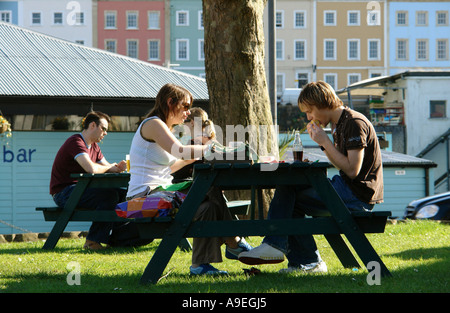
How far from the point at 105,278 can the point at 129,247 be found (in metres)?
2.38

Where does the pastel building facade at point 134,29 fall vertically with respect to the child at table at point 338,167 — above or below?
above

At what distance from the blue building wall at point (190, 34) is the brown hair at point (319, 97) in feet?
194

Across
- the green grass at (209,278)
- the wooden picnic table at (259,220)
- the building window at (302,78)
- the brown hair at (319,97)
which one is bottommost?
the green grass at (209,278)

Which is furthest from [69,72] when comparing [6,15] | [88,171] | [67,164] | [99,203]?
[6,15]

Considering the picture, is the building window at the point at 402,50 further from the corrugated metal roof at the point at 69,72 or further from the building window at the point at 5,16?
the corrugated metal roof at the point at 69,72

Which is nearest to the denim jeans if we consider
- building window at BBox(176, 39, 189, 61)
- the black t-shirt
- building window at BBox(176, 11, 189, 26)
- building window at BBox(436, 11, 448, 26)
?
the black t-shirt

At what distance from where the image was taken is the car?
443 inches

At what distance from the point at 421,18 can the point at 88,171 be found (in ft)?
207

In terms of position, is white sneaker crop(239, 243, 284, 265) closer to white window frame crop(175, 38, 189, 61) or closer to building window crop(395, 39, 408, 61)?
white window frame crop(175, 38, 189, 61)

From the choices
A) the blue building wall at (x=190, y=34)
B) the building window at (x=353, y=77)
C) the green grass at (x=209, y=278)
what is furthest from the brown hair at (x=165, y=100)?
the building window at (x=353, y=77)

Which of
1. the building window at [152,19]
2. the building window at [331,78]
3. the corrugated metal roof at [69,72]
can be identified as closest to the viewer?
A: the corrugated metal roof at [69,72]

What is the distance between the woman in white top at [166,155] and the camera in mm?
4824

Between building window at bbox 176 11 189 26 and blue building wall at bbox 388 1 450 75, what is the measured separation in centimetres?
1888

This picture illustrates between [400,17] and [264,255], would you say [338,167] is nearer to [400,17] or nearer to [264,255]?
[264,255]
